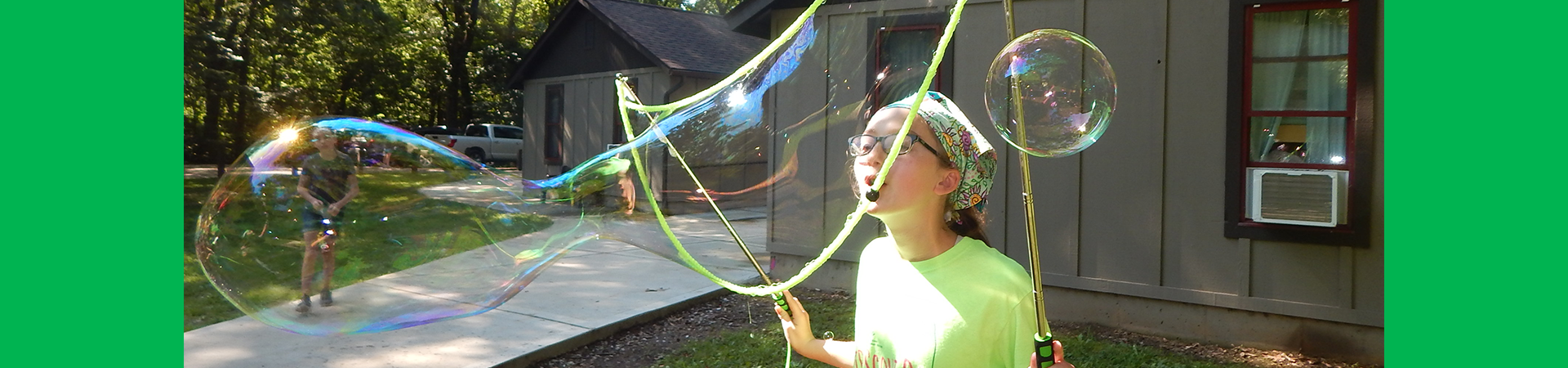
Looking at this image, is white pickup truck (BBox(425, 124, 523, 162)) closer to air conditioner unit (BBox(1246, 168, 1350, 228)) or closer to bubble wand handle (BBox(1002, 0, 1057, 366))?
air conditioner unit (BBox(1246, 168, 1350, 228))

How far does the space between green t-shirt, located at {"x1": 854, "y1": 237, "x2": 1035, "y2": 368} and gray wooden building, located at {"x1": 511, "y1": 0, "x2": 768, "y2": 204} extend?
433 inches

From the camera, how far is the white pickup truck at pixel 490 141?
2341cm

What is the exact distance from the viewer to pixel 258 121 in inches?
645

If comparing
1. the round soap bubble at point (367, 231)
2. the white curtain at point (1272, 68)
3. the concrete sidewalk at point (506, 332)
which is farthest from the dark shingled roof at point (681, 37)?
the round soap bubble at point (367, 231)

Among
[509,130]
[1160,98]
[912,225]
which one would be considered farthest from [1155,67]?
[509,130]

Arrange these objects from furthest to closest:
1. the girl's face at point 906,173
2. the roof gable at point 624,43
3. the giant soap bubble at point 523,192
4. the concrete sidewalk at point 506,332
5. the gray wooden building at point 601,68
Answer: the roof gable at point 624,43
the gray wooden building at point 601,68
the concrete sidewalk at point 506,332
the giant soap bubble at point 523,192
the girl's face at point 906,173

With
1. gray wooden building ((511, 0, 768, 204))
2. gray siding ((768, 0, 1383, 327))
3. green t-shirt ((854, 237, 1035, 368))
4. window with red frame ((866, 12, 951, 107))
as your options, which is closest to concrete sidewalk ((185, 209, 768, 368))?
window with red frame ((866, 12, 951, 107))

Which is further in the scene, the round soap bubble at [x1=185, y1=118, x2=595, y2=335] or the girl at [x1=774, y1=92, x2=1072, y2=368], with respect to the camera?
the round soap bubble at [x1=185, y1=118, x2=595, y2=335]

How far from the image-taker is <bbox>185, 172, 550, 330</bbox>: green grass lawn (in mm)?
2711

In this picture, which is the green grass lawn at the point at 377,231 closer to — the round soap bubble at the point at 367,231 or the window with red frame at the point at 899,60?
the round soap bubble at the point at 367,231

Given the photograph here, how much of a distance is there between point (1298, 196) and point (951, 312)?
13.7ft

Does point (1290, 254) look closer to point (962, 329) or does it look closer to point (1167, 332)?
point (1167, 332)

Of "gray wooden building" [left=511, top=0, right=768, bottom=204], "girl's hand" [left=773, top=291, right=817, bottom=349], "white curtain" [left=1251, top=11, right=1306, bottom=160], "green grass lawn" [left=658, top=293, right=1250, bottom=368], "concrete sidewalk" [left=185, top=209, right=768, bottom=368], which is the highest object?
"gray wooden building" [left=511, top=0, right=768, bottom=204]

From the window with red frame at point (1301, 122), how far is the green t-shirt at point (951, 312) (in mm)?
4003
